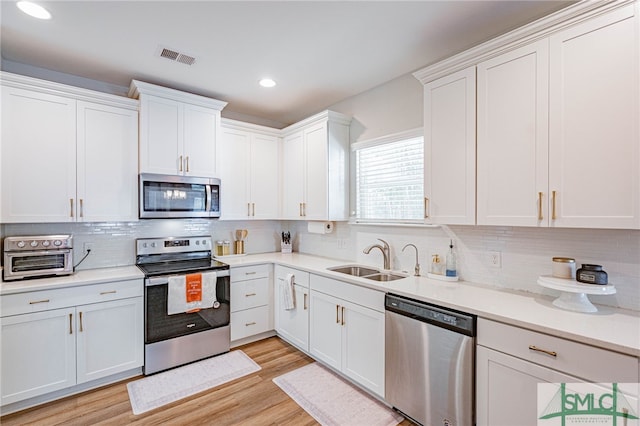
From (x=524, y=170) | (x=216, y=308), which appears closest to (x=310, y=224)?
(x=216, y=308)

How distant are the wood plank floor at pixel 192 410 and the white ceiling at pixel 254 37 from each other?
275cm

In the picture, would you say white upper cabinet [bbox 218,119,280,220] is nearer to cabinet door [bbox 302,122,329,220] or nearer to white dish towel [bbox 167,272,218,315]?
cabinet door [bbox 302,122,329,220]

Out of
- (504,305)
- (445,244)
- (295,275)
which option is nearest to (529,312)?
(504,305)

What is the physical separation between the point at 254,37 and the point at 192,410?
280 cm

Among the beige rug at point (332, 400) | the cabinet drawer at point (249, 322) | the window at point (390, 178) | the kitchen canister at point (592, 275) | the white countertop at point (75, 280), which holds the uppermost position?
the window at point (390, 178)

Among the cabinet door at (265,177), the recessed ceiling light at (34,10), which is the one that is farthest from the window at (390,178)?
the recessed ceiling light at (34,10)

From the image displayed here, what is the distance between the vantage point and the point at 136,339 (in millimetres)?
2654

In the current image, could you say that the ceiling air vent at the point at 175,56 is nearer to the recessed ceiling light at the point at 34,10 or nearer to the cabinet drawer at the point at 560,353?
the recessed ceiling light at the point at 34,10

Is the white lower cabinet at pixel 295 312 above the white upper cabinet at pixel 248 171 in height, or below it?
below

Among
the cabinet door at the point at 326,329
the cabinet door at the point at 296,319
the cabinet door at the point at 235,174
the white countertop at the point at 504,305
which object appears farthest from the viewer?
the cabinet door at the point at 235,174

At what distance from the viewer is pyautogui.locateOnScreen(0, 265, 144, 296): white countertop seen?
7.32 feet

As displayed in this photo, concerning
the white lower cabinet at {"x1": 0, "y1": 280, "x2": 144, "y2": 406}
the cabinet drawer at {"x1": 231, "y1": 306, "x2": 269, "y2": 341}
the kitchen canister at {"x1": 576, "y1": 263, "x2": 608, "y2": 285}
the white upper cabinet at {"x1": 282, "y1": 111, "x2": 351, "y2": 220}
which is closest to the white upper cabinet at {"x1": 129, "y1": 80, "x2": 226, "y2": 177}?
the white upper cabinet at {"x1": 282, "y1": 111, "x2": 351, "y2": 220}

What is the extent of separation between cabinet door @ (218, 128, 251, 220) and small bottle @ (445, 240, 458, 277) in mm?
2307

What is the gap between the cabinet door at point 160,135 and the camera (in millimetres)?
2891
